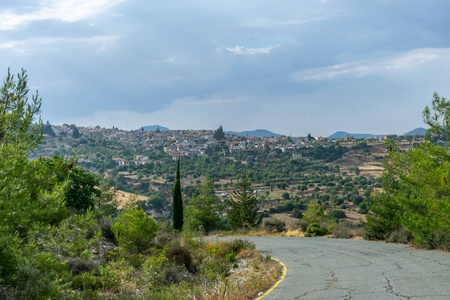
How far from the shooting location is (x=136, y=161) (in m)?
173

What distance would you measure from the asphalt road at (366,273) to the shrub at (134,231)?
5.54 meters

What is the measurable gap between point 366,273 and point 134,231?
8887mm

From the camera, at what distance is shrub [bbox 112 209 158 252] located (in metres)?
15.0

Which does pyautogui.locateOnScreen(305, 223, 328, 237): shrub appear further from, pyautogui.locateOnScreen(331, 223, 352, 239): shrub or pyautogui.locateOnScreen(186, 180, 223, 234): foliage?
pyautogui.locateOnScreen(186, 180, 223, 234): foliage

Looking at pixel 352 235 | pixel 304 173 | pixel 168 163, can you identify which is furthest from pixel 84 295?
pixel 168 163

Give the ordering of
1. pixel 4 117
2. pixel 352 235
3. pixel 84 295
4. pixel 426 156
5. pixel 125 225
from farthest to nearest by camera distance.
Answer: pixel 352 235 < pixel 125 225 < pixel 426 156 < pixel 84 295 < pixel 4 117

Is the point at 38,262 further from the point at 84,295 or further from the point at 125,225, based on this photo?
the point at 125,225

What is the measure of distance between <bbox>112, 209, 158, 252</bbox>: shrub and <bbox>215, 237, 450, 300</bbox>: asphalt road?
554cm

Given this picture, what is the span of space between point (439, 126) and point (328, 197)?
7453 cm

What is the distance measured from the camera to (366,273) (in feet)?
35.1

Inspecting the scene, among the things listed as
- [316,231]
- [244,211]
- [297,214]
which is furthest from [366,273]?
[297,214]

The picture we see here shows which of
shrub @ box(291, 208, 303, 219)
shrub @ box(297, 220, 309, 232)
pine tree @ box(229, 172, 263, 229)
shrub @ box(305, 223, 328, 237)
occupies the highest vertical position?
shrub @ box(305, 223, 328, 237)

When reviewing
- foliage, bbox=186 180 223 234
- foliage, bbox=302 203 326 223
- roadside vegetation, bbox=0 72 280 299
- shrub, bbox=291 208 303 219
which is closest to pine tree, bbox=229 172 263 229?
foliage, bbox=186 180 223 234

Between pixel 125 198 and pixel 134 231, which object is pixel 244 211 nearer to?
pixel 134 231
